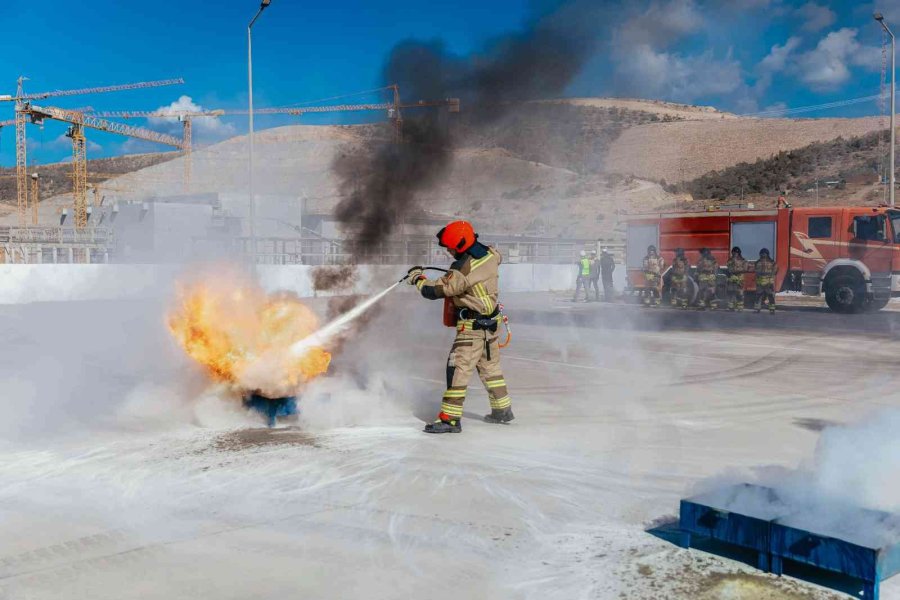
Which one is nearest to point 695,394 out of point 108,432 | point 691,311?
point 108,432

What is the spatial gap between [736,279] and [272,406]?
17253 millimetres

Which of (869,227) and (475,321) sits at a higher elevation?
(869,227)

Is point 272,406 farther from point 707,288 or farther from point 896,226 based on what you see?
point 896,226

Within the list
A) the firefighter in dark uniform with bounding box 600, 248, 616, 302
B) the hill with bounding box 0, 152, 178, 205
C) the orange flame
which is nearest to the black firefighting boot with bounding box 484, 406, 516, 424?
the orange flame

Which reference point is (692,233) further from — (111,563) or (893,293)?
(111,563)

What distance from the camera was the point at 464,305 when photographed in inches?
277

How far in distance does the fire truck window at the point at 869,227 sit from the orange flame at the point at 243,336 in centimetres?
1772

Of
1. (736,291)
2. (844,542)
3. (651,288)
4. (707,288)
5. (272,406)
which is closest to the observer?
(844,542)

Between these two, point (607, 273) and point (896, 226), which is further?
point (607, 273)

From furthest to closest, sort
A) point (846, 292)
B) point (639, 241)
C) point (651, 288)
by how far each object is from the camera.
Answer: point (639, 241), point (651, 288), point (846, 292)

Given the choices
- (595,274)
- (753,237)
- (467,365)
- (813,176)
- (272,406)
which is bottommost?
(272,406)

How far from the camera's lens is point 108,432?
23.1 ft

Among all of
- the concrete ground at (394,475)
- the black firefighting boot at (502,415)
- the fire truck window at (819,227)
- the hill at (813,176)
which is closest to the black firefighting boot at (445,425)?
the concrete ground at (394,475)

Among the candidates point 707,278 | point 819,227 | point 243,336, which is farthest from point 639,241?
point 243,336
